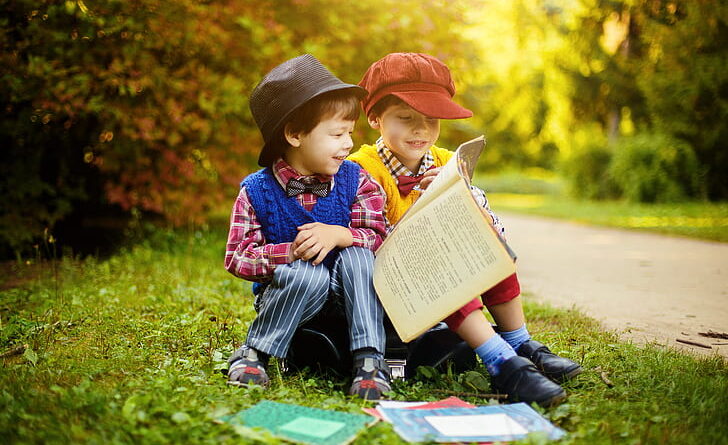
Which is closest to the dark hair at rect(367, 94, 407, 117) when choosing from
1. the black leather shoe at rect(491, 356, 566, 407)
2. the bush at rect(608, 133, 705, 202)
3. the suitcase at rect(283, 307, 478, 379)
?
the suitcase at rect(283, 307, 478, 379)

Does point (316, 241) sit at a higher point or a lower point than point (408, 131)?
lower

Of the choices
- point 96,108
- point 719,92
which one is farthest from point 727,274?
point 719,92

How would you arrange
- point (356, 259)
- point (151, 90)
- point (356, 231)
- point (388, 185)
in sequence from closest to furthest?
point (356, 259), point (356, 231), point (388, 185), point (151, 90)

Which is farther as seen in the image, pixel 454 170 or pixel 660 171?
pixel 660 171

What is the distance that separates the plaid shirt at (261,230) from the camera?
2.45 m

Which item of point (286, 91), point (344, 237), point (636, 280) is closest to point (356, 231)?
point (344, 237)

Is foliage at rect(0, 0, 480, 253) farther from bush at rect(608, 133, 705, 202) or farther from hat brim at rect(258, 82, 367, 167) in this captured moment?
bush at rect(608, 133, 705, 202)

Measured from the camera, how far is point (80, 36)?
194 inches

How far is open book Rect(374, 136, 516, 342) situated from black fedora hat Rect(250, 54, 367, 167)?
1.82ft

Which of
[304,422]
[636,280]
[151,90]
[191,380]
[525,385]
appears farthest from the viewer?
[151,90]

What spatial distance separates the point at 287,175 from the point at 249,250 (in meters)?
0.34

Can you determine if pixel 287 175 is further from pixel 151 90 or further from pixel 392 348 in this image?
pixel 151 90

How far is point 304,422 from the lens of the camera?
6.30ft

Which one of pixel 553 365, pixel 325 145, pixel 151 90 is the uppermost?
pixel 151 90
